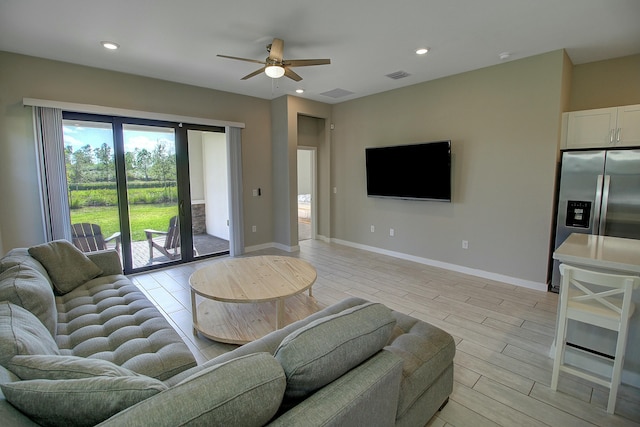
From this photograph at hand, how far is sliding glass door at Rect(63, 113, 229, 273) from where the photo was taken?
410cm

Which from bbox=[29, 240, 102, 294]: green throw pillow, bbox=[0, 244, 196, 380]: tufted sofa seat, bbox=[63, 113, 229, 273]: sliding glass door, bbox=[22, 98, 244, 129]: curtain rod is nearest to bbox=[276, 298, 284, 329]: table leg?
bbox=[0, 244, 196, 380]: tufted sofa seat

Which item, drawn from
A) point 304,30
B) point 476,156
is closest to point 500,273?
point 476,156

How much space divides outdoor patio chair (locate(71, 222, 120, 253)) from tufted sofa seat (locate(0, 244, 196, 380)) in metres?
1.68

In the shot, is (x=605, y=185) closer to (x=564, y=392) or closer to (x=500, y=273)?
(x=500, y=273)

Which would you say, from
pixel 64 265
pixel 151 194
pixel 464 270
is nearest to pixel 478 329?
pixel 464 270

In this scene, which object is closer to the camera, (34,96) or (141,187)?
(34,96)

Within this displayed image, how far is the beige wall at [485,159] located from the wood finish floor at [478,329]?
1.40ft

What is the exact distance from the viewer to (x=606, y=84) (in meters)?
3.81

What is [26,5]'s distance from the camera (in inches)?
100

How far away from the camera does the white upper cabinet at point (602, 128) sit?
3.35 metres

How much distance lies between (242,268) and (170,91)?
10.5 ft

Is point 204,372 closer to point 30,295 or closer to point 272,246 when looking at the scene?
point 30,295

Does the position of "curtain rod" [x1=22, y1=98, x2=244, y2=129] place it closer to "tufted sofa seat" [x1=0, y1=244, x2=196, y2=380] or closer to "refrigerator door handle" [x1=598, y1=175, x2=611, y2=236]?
"tufted sofa seat" [x1=0, y1=244, x2=196, y2=380]

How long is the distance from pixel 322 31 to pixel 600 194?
11.6 feet
